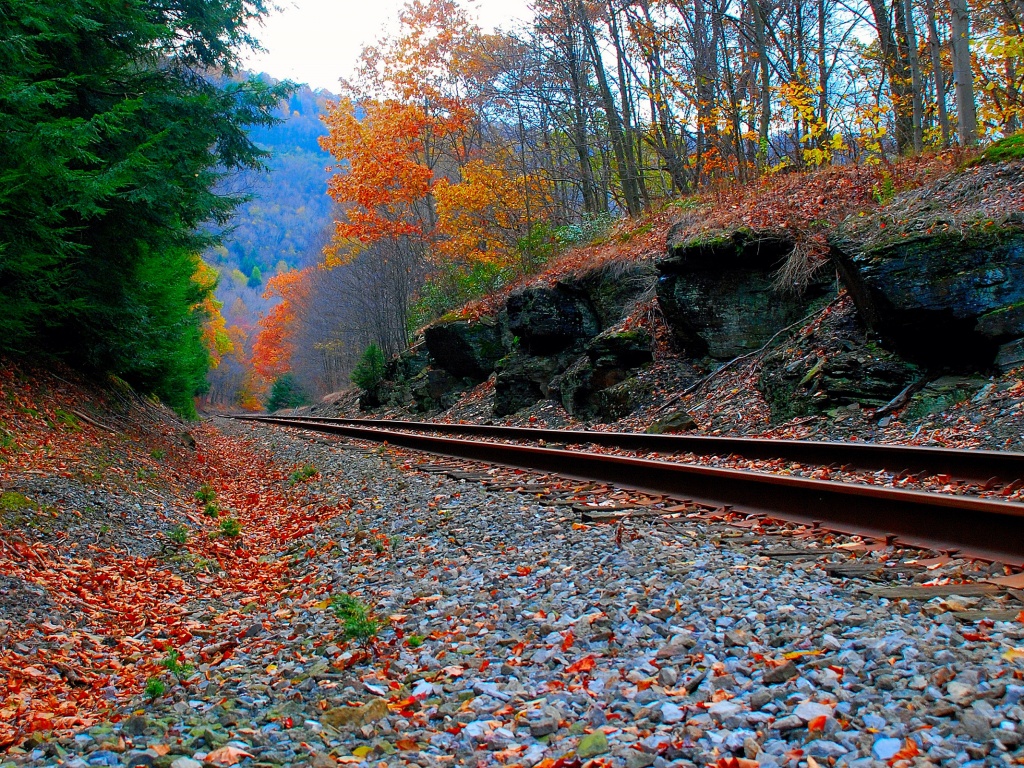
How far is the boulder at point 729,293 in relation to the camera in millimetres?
12195

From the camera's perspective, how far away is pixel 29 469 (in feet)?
23.3

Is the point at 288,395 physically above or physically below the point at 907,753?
above

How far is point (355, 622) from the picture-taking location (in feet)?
11.8

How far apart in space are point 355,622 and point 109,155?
9533 mm

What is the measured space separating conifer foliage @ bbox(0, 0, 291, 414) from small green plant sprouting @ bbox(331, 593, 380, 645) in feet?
16.7

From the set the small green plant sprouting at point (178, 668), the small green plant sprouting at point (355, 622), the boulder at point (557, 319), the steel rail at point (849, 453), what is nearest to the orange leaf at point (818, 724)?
the small green plant sprouting at point (355, 622)

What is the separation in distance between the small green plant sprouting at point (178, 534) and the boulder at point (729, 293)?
9331mm

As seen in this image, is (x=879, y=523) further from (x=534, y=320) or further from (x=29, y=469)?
(x=534, y=320)

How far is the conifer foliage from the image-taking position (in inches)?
267

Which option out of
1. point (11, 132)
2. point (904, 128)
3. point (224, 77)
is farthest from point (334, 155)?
point (11, 132)

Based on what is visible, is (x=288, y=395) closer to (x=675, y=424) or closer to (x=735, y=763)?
(x=675, y=424)

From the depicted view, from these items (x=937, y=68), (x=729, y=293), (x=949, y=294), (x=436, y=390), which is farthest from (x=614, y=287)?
(x=436, y=390)

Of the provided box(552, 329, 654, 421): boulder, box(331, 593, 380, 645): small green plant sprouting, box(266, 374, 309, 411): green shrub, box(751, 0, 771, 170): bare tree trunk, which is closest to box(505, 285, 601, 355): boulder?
box(552, 329, 654, 421): boulder

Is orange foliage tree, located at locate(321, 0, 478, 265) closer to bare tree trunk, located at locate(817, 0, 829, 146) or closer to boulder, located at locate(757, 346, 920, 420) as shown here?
bare tree trunk, located at locate(817, 0, 829, 146)
